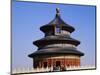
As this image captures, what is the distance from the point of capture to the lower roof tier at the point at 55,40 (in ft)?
9.35

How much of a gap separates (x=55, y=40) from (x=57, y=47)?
0.28ft

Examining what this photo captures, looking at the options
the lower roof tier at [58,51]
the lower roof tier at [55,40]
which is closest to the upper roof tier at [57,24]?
the lower roof tier at [55,40]

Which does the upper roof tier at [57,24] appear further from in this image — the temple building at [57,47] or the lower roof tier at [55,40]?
the lower roof tier at [55,40]

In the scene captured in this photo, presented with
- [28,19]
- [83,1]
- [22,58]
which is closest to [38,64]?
[22,58]

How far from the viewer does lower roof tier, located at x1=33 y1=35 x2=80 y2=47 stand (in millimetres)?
2851

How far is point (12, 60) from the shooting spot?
2695 millimetres

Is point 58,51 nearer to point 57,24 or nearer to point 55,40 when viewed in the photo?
point 55,40

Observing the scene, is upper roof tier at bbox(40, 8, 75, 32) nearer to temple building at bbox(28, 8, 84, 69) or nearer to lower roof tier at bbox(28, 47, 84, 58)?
temple building at bbox(28, 8, 84, 69)

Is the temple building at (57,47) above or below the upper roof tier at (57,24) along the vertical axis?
below

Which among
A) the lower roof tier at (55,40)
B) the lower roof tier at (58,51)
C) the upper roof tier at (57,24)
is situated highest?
the upper roof tier at (57,24)

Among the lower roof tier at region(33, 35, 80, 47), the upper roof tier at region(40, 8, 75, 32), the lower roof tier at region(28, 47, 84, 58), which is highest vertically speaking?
the upper roof tier at region(40, 8, 75, 32)

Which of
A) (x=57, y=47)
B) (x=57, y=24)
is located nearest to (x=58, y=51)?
(x=57, y=47)

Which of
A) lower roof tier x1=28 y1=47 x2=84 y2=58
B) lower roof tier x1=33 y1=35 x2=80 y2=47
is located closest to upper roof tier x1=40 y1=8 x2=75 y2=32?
lower roof tier x1=33 y1=35 x2=80 y2=47
